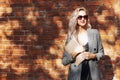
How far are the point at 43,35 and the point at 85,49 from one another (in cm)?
177

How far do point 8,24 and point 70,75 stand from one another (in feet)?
6.73

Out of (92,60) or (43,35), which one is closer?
(92,60)

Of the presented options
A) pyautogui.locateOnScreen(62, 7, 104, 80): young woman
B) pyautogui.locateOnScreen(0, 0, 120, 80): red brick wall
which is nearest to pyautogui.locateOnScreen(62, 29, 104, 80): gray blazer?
pyautogui.locateOnScreen(62, 7, 104, 80): young woman

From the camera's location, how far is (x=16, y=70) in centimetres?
687

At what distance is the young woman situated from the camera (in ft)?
17.0

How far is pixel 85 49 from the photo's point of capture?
17.0 feet

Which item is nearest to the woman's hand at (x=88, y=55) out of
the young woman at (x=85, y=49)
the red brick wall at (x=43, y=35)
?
the young woman at (x=85, y=49)

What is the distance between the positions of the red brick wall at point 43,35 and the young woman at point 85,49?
1387 millimetres

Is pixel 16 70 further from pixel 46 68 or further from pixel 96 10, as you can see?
pixel 96 10

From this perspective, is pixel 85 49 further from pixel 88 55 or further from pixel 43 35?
pixel 43 35

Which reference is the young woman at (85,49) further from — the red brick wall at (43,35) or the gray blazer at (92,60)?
the red brick wall at (43,35)

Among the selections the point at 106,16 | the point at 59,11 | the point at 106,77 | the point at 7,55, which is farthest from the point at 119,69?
the point at 7,55

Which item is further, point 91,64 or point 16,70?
point 16,70

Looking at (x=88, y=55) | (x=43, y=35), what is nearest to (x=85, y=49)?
(x=88, y=55)
